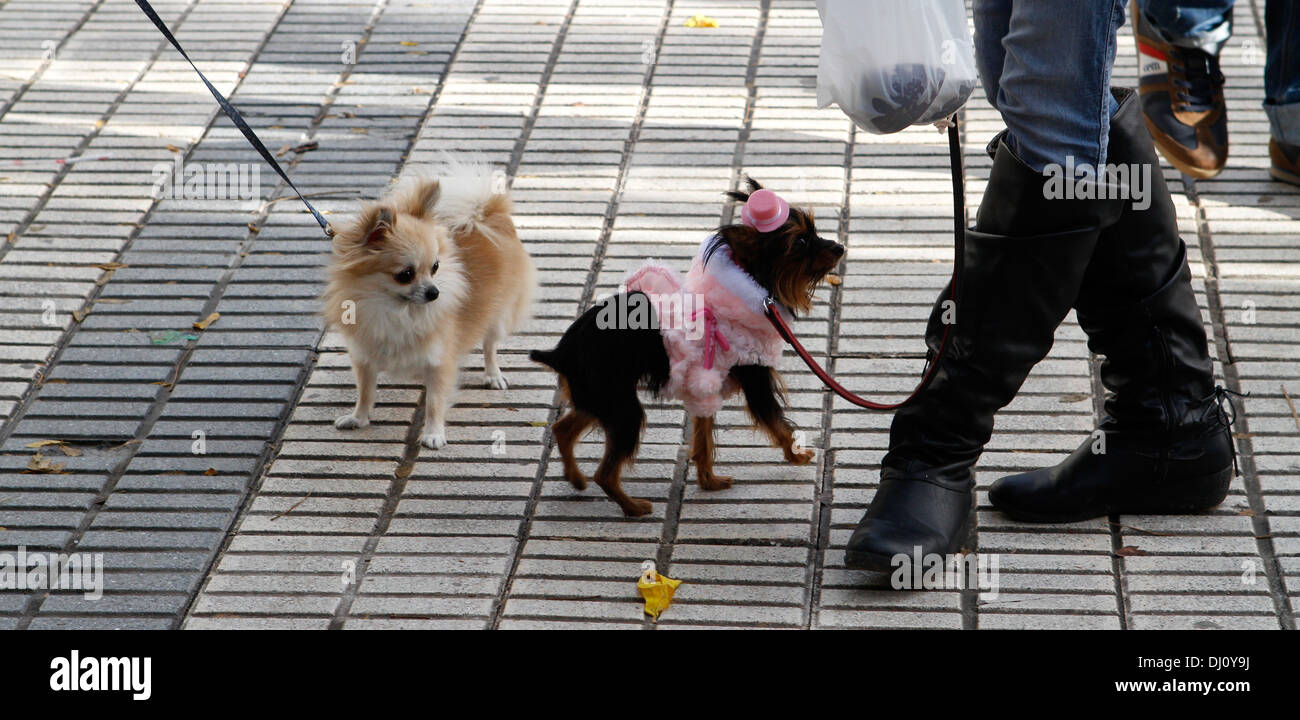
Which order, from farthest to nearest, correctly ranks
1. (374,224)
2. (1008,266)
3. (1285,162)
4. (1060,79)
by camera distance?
(1285,162) → (374,224) → (1008,266) → (1060,79)

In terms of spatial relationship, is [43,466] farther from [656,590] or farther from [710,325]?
Answer: [710,325]

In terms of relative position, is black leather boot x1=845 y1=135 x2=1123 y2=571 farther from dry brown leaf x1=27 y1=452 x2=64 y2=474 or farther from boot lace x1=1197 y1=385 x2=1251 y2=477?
dry brown leaf x1=27 y1=452 x2=64 y2=474

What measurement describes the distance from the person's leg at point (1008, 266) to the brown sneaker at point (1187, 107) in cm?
188

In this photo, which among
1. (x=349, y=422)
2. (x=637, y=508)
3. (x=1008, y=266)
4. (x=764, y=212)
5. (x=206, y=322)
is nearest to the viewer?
(x=1008, y=266)

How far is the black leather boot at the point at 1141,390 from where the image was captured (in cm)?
323

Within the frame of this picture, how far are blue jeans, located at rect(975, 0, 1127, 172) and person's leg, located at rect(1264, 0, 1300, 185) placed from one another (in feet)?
7.08

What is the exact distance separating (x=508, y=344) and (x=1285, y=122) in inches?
115

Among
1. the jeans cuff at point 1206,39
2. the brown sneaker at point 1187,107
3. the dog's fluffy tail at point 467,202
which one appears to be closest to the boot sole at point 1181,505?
the dog's fluffy tail at point 467,202

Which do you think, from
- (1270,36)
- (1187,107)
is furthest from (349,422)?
(1270,36)

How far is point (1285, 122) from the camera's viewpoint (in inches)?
191
